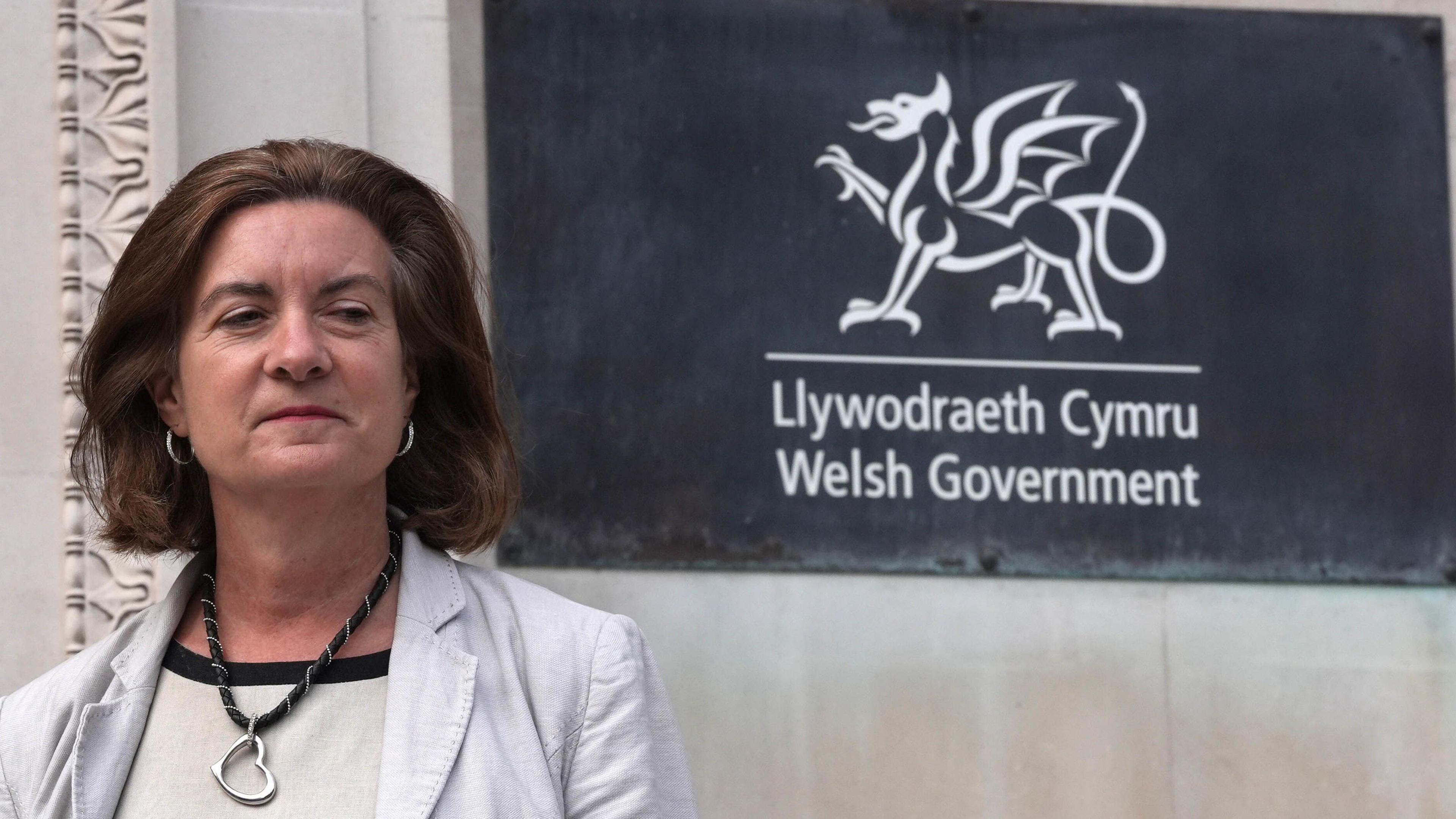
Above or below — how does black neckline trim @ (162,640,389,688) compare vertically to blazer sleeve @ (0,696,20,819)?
above

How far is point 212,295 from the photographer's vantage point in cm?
271

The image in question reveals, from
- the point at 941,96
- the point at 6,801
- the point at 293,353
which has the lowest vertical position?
the point at 6,801

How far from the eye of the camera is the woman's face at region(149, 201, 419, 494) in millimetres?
2627

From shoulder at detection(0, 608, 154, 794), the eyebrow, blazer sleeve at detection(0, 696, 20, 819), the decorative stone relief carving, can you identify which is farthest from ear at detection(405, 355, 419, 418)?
the decorative stone relief carving

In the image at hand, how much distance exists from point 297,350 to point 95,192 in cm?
165

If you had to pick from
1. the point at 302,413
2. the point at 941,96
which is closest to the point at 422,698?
the point at 302,413

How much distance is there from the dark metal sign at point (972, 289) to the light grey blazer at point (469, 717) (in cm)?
169

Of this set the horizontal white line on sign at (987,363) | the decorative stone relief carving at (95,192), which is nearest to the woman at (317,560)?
the decorative stone relief carving at (95,192)

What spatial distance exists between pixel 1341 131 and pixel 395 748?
325 centimetres

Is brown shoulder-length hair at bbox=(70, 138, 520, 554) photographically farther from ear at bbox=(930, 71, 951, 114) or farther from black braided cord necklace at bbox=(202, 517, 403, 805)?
ear at bbox=(930, 71, 951, 114)

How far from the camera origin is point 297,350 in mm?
2605

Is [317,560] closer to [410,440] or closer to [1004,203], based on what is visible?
[410,440]

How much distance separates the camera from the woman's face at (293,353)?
263cm

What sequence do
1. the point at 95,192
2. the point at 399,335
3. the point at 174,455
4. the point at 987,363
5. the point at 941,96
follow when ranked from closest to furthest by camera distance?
the point at 399,335 → the point at 174,455 → the point at 95,192 → the point at 987,363 → the point at 941,96
